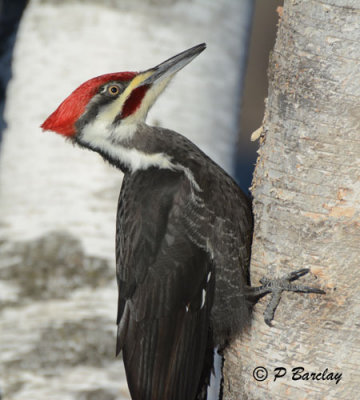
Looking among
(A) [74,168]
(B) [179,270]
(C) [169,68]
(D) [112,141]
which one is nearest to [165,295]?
(B) [179,270]

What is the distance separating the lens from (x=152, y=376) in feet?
9.62

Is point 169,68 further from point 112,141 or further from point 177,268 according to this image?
point 177,268

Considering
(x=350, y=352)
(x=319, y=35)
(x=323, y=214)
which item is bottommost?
(x=350, y=352)

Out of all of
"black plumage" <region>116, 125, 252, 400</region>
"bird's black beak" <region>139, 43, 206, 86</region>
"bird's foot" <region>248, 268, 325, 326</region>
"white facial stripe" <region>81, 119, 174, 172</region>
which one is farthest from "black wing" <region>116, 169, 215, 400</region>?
"bird's black beak" <region>139, 43, 206, 86</region>

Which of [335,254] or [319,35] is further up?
[319,35]

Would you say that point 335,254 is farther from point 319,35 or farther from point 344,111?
point 319,35

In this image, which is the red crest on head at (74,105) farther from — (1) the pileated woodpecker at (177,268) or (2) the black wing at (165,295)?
(2) the black wing at (165,295)

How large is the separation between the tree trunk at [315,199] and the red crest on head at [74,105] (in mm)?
810

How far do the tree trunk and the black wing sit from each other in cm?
39

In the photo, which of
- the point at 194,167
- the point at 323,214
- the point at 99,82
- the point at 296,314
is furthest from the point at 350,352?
the point at 99,82

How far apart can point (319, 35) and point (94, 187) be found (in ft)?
5.56

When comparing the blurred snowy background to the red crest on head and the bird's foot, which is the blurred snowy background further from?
the bird's foot

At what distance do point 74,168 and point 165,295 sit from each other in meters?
1.12

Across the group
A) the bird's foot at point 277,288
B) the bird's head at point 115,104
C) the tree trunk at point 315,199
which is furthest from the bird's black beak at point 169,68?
the bird's foot at point 277,288
